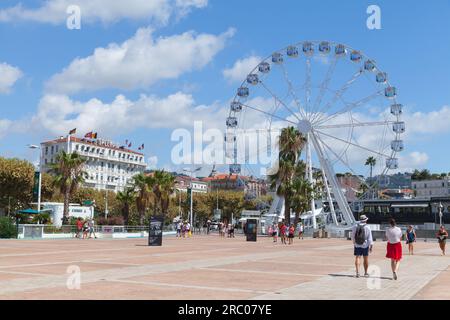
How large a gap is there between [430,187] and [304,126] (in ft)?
409

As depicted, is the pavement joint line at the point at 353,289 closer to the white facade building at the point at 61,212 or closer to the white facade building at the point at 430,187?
the white facade building at the point at 61,212

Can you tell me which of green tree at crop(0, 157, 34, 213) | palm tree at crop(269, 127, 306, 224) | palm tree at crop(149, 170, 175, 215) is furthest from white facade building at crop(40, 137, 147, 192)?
palm tree at crop(269, 127, 306, 224)

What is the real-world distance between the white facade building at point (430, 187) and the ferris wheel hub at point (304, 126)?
116 m

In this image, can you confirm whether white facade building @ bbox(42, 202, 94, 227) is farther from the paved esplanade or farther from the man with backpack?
the man with backpack

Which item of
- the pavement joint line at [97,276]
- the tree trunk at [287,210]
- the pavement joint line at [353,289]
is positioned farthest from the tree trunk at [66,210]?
the pavement joint line at [353,289]

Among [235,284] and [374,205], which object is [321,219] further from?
[235,284]

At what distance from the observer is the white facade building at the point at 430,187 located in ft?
529

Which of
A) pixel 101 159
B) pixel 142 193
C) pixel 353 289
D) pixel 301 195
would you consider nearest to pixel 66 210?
pixel 142 193

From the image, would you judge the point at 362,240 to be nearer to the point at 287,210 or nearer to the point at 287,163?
the point at 287,210

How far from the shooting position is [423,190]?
168 m

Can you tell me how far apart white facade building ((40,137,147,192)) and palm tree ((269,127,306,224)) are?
87.5 meters

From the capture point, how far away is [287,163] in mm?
58844
